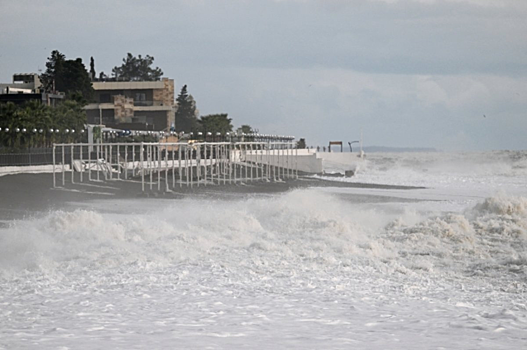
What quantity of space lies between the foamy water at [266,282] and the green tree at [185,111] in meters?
101

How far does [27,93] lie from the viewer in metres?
72.2

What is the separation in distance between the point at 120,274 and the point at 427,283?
4.65 metres

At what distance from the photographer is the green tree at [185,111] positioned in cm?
12282

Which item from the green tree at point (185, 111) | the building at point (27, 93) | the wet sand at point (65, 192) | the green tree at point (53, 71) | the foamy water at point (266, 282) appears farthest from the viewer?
the green tree at point (185, 111)

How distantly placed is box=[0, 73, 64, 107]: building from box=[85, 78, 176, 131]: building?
6.67 m

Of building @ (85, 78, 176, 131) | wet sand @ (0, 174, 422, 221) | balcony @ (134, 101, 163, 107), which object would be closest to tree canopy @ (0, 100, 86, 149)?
wet sand @ (0, 174, 422, 221)

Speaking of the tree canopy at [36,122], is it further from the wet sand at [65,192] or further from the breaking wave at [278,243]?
the breaking wave at [278,243]

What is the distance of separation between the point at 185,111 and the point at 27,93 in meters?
53.8

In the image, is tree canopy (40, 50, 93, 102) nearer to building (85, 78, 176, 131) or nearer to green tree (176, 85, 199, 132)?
building (85, 78, 176, 131)

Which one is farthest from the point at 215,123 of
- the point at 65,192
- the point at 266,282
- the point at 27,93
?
the point at 266,282

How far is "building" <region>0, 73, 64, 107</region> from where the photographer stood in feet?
229

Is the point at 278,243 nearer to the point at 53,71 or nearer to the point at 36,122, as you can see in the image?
the point at 36,122

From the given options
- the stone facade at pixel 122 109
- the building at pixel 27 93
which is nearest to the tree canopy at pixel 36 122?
the building at pixel 27 93

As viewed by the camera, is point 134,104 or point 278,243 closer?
point 278,243
